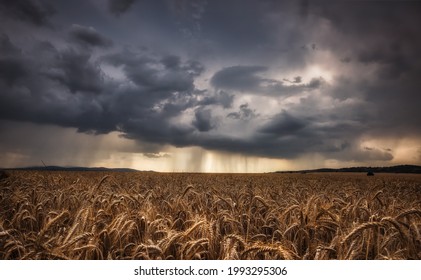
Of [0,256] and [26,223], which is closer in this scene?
[0,256]

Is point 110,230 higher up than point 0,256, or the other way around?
point 110,230

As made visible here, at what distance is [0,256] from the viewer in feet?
10.0

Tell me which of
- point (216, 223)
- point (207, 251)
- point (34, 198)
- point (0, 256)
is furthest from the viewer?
point (34, 198)

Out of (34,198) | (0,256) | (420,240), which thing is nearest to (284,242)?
(420,240)
